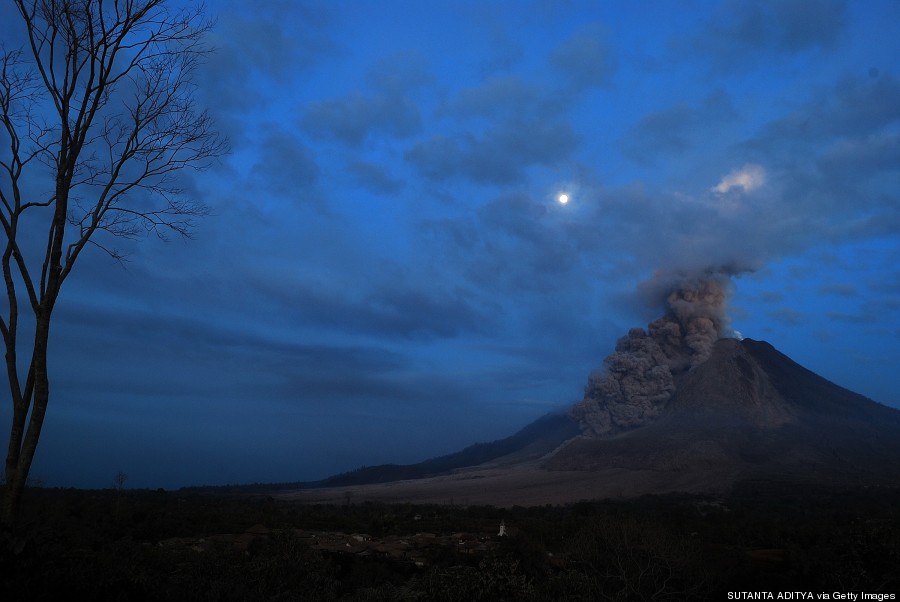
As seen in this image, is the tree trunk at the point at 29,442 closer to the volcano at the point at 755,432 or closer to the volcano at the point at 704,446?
the volcano at the point at 704,446

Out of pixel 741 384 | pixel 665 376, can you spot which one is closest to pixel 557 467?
pixel 665 376

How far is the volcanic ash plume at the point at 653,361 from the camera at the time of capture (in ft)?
305

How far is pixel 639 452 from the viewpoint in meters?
75.9

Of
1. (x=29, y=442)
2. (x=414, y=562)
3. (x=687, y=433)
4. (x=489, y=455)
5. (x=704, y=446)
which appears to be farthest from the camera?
(x=489, y=455)

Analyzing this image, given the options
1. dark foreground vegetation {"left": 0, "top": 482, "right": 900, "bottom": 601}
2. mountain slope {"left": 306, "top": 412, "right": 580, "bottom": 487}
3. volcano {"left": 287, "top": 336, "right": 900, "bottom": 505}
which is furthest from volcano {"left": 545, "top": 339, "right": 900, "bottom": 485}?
dark foreground vegetation {"left": 0, "top": 482, "right": 900, "bottom": 601}

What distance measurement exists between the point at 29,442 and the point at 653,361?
9877 cm

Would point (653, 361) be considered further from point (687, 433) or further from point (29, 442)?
point (29, 442)

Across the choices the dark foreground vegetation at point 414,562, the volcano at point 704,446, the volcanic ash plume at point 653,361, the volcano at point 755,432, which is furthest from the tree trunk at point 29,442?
the volcanic ash plume at point 653,361

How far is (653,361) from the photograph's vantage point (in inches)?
3767

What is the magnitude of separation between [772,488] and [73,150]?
5916 centimetres

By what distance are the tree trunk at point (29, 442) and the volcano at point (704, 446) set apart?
51.2 meters

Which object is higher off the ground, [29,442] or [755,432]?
[29,442]

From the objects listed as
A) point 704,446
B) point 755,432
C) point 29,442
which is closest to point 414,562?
point 29,442

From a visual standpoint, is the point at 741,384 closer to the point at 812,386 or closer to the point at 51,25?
the point at 812,386
